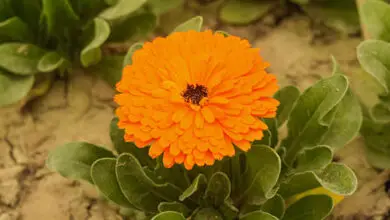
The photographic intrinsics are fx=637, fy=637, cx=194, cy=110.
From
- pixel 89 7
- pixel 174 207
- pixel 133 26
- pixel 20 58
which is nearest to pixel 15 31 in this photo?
pixel 20 58

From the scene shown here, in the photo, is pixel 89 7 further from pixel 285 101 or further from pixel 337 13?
pixel 337 13

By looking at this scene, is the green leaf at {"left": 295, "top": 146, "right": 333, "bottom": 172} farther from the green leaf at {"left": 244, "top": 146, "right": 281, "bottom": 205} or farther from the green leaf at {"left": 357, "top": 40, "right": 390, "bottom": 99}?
the green leaf at {"left": 357, "top": 40, "right": 390, "bottom": 99}

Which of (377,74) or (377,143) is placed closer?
(377,74)

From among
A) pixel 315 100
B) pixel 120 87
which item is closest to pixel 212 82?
pixel 120 87

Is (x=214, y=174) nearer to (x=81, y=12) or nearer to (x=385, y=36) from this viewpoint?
(x=385, y=36)

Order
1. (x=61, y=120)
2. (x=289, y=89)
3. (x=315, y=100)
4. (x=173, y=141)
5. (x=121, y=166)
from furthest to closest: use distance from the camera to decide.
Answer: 1. (x=61, y=120)
2. (x=289, y=89)
3. (x=315, y=100)
4. (x=121, y=166)
5. (x=173, y=141)

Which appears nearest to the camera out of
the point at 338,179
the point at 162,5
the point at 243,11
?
the point at 338,179
